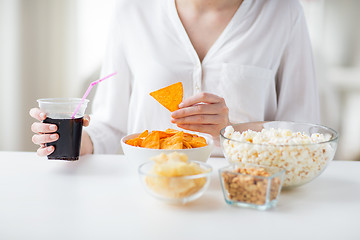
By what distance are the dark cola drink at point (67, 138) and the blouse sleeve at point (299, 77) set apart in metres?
0.98

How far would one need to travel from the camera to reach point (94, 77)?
3.08 metres

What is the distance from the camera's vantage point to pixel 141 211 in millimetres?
910

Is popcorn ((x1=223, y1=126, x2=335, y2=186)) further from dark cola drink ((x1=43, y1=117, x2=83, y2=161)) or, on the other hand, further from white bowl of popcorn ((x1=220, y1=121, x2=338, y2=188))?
dark cola drink ((x1=43, y1=117, x2=83, y2=161))

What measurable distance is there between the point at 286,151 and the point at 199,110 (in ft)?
1.49

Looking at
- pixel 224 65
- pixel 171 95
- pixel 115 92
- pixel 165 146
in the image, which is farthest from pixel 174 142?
pixel 115 92

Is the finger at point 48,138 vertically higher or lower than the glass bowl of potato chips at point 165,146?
lower

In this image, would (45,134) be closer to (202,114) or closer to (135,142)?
(135,142)

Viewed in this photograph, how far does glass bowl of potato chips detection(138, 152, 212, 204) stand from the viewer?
0.88 m

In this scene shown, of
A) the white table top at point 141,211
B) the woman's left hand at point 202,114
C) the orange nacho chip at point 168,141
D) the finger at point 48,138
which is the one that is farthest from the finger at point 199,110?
the finger at point 48,138

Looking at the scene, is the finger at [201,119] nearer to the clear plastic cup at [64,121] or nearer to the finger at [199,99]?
the finger at [199,99]

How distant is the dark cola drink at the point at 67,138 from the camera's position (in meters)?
1.22

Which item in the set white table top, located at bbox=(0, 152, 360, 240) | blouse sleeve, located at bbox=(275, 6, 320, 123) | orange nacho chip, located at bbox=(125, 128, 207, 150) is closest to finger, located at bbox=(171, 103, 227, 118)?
orange nacho chip, located at bbox=(125, 128, 207, 150)

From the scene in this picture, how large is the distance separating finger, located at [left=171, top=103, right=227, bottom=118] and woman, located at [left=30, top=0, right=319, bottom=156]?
1.13 feet

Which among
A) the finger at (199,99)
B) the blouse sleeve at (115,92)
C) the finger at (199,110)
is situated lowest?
the blouse sleeve at (115,92)
